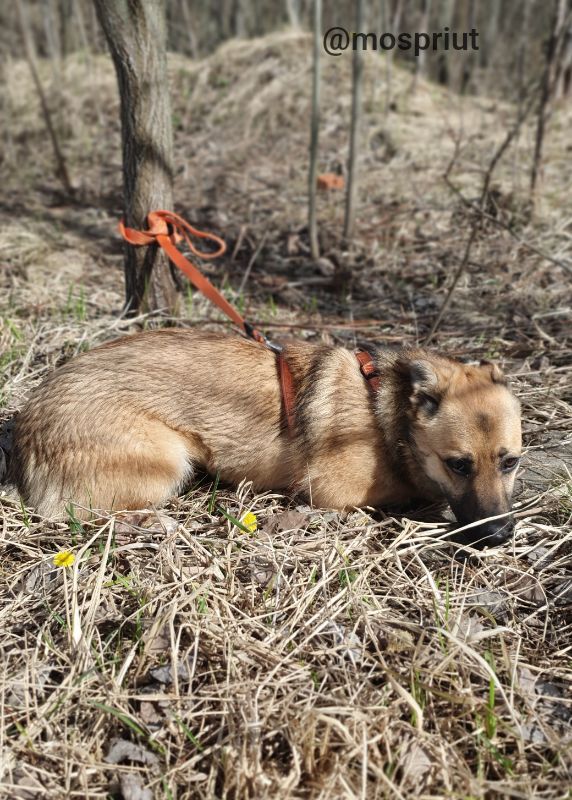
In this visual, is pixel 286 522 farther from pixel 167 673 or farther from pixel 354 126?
pixel 354 126

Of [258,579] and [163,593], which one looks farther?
[258,579]

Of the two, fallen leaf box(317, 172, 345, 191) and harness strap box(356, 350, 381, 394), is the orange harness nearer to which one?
harness strap box(356, 350, 381, 394)

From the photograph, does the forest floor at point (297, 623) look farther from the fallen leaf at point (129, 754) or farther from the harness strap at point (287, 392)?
the harness strap at point (287, 392)

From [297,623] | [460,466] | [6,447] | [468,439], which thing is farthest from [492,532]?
[6,447]

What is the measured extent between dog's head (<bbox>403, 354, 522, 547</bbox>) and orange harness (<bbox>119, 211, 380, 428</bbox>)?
419mm

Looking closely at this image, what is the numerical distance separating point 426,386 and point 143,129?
10.5 ft

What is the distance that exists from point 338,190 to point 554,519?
671 centimetres

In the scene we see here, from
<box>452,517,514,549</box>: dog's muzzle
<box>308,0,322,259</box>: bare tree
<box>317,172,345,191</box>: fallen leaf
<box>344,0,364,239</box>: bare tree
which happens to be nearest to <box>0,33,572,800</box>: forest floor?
<box>452,517,514,549</box>: dog's muzzle

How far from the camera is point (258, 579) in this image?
320cm

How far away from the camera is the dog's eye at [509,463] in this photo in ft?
11.0

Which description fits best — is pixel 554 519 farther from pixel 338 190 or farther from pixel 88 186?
pixel 88 186

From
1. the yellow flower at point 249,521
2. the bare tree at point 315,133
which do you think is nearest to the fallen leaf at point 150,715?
the yellow flower at point 249,521

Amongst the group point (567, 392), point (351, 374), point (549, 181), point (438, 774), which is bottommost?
point (438, 774)

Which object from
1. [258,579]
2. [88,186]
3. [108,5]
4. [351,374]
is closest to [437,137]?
[88,186]
